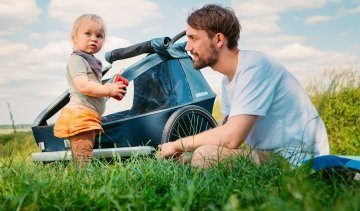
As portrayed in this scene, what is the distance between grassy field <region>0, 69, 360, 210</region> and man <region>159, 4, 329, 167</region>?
0.17m

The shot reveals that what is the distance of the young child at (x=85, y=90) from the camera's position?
167 inches

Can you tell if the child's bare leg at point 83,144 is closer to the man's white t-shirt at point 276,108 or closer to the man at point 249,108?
the man at point 249,108

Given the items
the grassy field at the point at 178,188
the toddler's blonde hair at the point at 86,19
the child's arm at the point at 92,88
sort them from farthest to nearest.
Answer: the toddler's blonde hair at the point at 86,19
the child's arm at the point at 92,88
the grassy field at the point at 178,188

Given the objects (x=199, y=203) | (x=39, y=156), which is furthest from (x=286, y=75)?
(x=39, y=156)

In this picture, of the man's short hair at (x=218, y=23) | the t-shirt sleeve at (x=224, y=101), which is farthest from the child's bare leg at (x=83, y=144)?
the man's short hair at (x=218, y=23)

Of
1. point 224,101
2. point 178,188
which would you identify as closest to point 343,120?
point 224,101

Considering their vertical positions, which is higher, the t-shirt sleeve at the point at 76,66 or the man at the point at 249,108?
the t-shirt sleeve at the point at 76,66

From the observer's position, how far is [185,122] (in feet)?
16.9

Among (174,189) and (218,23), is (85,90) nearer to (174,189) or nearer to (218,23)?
(218,23)

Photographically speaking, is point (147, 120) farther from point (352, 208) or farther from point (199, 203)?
point (352, 208)

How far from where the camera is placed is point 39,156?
5.32 m

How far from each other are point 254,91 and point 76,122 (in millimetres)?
1715

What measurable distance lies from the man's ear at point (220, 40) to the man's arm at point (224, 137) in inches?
26.5

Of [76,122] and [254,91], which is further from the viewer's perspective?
[76,122]
